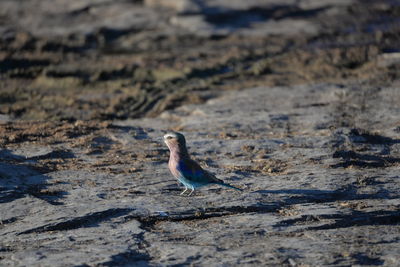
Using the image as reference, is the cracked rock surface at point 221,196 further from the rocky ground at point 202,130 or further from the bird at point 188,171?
the bird at point 188,171

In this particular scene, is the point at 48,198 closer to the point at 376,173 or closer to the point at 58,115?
the point at 376,173

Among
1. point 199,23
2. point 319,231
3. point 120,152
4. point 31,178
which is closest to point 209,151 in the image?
point 120,152

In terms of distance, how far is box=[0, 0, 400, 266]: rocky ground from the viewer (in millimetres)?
5320

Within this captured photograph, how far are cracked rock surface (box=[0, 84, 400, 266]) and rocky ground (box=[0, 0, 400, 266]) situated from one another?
2cm

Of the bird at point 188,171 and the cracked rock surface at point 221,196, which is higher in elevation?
the bird at point 188,171

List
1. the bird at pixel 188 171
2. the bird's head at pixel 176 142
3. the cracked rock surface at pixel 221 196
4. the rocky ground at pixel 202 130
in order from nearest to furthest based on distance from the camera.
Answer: the cracked rock surface at pixel 221 196, the rocky ground at pixel 202 130, the bird at pixel 188 171, the bird's head at pixel 176 142

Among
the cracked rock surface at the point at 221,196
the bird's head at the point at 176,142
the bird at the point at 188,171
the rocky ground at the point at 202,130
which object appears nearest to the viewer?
the cracked rock surface at the point at 221,196

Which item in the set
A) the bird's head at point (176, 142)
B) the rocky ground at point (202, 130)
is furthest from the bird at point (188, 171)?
the rocky ground at point (202, 130)

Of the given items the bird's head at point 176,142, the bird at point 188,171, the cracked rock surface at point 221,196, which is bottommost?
the cracked rock surface at point 221,196

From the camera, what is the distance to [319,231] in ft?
17.8

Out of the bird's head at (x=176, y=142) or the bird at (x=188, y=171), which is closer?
the bird at (x=188, y=171)

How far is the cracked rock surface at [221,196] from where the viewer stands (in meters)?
5.10

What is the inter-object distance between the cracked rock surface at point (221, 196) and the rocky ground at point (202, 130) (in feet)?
0.06

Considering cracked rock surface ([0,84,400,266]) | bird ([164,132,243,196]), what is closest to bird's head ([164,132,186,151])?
bird ([164,132,243,196])
